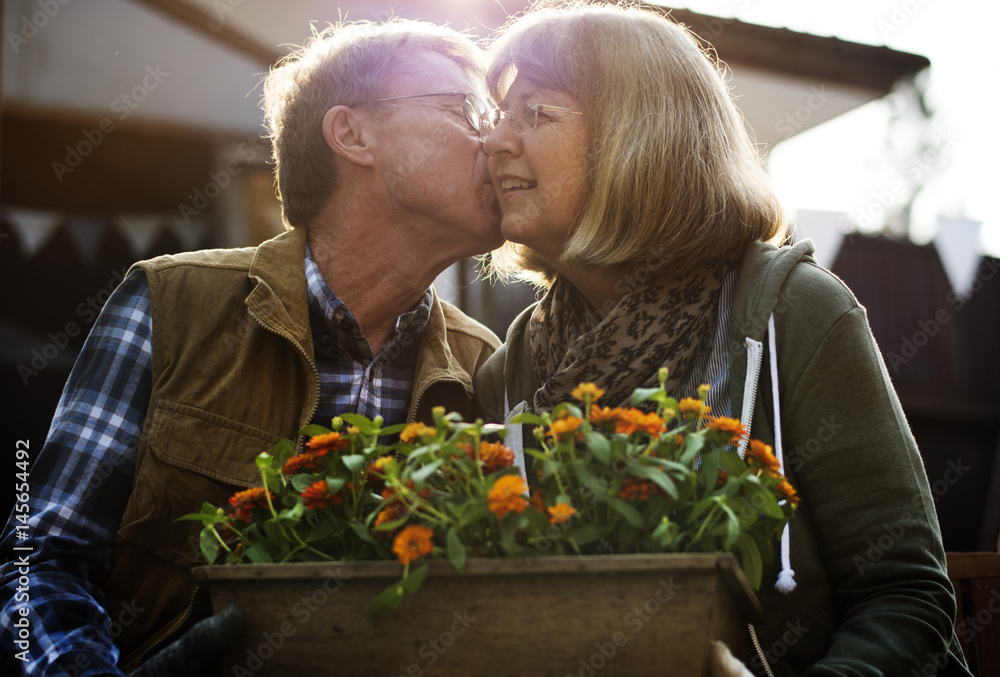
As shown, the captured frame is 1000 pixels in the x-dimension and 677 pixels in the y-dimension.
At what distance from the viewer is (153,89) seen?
3.67m

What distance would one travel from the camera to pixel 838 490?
1.38m

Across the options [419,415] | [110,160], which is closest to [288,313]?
[419,415]

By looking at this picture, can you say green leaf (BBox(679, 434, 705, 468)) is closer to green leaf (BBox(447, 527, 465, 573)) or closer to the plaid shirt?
green leaf (BBox(447, 527, 465, 573))

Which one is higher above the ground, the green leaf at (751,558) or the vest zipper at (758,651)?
the green leaf at (751,558)

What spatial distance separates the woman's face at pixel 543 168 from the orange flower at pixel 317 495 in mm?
917

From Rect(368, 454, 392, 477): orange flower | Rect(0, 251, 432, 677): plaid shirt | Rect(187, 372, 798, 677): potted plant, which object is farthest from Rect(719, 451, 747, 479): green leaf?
Rect(0, 251, 432, 677): plaid shirt

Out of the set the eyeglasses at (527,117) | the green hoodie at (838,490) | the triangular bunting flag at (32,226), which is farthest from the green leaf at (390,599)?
the triangular bunting flag at (32,226)

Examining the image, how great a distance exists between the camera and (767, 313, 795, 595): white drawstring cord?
4.25ft

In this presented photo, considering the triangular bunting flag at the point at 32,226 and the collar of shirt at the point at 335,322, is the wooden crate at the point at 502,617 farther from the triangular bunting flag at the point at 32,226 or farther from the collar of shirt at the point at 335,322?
the triangular bunting flag at the point at 32,226

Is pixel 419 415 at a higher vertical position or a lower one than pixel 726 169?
lower

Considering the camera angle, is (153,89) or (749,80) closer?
(153,89)

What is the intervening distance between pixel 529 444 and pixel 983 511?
6019mm

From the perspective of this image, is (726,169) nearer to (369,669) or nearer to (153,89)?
(369,669)

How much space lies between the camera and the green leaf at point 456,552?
971mm
